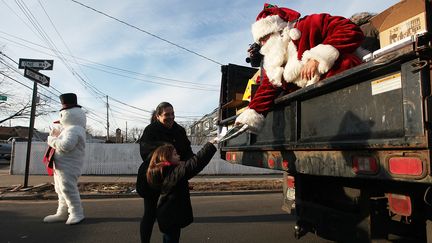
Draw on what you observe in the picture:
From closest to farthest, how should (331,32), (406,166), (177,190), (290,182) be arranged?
1. (406,166)
2. (331,32)
3. (177,190)
4. (290,182)

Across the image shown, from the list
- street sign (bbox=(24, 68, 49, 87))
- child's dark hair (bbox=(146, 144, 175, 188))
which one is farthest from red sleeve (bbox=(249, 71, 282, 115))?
street sign (bbox=(24, 68, 49, 87))

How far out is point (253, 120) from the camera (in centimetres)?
353

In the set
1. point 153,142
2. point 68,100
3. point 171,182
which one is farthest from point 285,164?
point 68,100

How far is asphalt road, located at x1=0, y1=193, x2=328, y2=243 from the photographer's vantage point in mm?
5410

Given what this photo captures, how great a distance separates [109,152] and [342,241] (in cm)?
1382

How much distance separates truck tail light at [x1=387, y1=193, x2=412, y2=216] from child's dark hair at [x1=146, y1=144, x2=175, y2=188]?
5.95 ft

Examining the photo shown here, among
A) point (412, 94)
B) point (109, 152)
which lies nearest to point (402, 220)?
point (412, 94)

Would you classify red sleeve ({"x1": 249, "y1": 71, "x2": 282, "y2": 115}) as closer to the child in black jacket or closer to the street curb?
the child in black jacket

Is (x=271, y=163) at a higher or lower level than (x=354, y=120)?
lower

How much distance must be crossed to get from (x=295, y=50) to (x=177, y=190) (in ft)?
5.29

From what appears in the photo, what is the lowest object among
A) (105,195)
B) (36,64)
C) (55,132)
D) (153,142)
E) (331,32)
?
(105,195)

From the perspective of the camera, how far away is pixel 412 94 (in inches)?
86.8

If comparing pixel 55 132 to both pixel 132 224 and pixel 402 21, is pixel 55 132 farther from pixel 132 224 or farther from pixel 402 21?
pixel 402 21

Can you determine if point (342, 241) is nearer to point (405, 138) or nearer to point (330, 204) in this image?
point (330, 204)
